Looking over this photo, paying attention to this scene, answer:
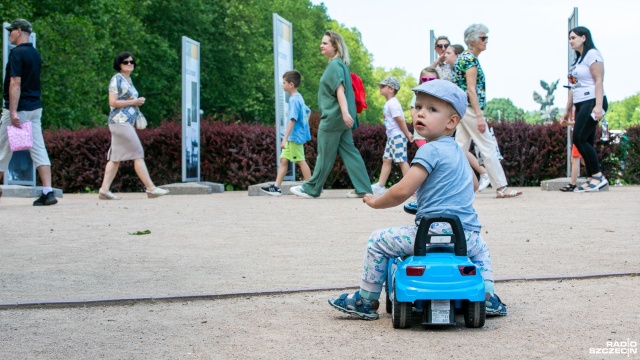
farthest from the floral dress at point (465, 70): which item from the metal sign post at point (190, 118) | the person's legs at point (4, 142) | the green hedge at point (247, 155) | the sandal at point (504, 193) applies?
the metal sign post at point (190, 118)

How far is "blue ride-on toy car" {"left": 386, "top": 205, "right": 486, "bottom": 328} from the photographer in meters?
4.54

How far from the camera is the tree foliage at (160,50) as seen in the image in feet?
114

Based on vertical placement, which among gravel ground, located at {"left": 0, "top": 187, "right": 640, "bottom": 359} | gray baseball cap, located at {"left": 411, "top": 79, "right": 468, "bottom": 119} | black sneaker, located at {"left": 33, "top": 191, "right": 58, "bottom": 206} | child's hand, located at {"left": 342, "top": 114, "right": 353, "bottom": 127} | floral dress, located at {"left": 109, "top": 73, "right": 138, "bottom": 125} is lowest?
gravel ground, located at {"left": 0, "top": 187, "right": 640, "bottom": 359}

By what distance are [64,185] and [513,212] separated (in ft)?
35.4

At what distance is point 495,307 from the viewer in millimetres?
4934

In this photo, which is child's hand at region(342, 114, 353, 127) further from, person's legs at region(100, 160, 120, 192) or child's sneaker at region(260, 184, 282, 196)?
person's legs at region(100, 160, 120, 192)

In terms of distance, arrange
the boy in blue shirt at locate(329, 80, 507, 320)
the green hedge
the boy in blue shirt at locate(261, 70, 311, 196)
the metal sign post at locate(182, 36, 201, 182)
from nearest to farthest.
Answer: the boy in blue shirt at locate(329, 80, 507, 320) → the boy in blue shirt at locate(261, 70, 311, 196) → the metal sign post at locate(182, 36, 201, 182) → the green hedge

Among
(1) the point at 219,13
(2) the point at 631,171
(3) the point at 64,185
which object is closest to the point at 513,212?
(2) the point at 631,171

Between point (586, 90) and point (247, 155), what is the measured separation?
704 centimetres

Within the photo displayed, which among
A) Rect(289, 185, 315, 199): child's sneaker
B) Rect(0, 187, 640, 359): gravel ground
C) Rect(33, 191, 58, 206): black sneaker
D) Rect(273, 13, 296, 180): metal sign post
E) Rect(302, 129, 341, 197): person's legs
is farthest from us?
Rect(273, 13, 296, 180): metal sign post

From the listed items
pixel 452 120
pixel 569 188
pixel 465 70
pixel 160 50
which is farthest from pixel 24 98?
pixel 160 50

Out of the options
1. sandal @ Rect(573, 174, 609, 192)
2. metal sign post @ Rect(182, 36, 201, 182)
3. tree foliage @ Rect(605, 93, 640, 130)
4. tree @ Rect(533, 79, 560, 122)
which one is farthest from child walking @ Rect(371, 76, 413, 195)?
tree foliage @ Rect(605, 93, 640, 130)

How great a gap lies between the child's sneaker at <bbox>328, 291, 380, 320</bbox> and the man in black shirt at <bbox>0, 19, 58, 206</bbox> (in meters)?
8.06

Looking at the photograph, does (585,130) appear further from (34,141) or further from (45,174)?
(34,141)
